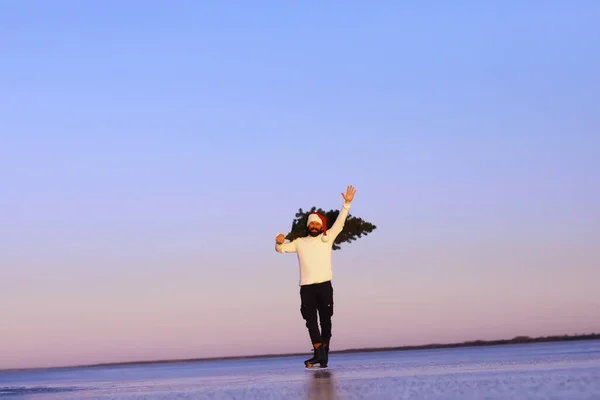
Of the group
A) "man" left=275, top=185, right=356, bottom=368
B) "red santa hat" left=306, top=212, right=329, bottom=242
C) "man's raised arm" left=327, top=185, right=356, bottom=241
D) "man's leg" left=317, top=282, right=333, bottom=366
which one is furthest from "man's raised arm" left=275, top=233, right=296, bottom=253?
"man's leg" left=317, top=282, right=333, bottom=366

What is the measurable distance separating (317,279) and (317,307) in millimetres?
457

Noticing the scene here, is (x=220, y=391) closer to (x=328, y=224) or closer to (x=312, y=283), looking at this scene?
(x=312, y=283)

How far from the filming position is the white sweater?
53.4 ft

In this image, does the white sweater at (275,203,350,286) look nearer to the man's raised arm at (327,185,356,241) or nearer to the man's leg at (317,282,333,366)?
the man's raised arm at (327,185,356,241)

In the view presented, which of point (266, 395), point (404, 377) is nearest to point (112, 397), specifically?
point (266, 395)

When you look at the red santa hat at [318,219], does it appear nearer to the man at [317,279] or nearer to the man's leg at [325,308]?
the man at [317,279]

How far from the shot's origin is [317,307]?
16.4 meters

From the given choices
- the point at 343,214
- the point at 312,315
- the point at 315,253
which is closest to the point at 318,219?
the point at 343,214

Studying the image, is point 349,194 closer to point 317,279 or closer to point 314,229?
point 314,229

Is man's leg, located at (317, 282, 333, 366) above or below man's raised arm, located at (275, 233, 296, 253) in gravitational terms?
below

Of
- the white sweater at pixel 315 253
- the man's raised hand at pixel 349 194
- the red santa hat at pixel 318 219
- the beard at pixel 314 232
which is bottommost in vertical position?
the white sweater at pixel 315 253

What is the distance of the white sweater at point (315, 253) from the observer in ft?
53.4

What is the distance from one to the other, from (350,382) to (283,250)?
17.5ft

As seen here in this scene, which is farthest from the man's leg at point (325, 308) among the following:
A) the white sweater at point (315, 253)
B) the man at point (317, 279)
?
the white sweater at point (315, 253)
